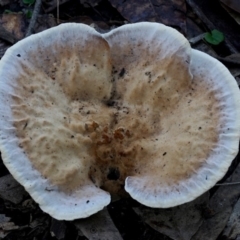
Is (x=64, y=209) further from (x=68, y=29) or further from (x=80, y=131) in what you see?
(x=68, y=29)

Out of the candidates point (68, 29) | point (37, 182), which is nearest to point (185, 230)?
point (37, 182)

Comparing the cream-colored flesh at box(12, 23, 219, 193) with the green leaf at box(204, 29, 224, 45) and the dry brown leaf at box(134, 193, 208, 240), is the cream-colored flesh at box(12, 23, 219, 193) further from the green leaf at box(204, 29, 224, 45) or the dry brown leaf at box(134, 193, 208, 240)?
the green leaf at box(204, 29, 224, 45)

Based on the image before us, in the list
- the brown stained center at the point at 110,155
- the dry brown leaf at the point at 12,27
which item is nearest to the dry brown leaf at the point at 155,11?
the dry brown leaf at the point at 12,27

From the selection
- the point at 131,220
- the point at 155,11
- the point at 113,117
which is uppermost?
the point at 155,11

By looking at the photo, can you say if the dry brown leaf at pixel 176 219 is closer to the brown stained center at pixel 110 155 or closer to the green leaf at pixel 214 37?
the brown stained center at pixel 110 155

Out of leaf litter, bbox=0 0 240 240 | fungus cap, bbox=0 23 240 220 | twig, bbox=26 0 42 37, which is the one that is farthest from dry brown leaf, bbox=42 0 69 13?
leaf litter, bbox=0 0 240 240

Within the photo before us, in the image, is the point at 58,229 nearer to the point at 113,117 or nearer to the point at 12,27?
the point at 113,117

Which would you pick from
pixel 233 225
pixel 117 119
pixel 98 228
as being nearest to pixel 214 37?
pixel 117 119
